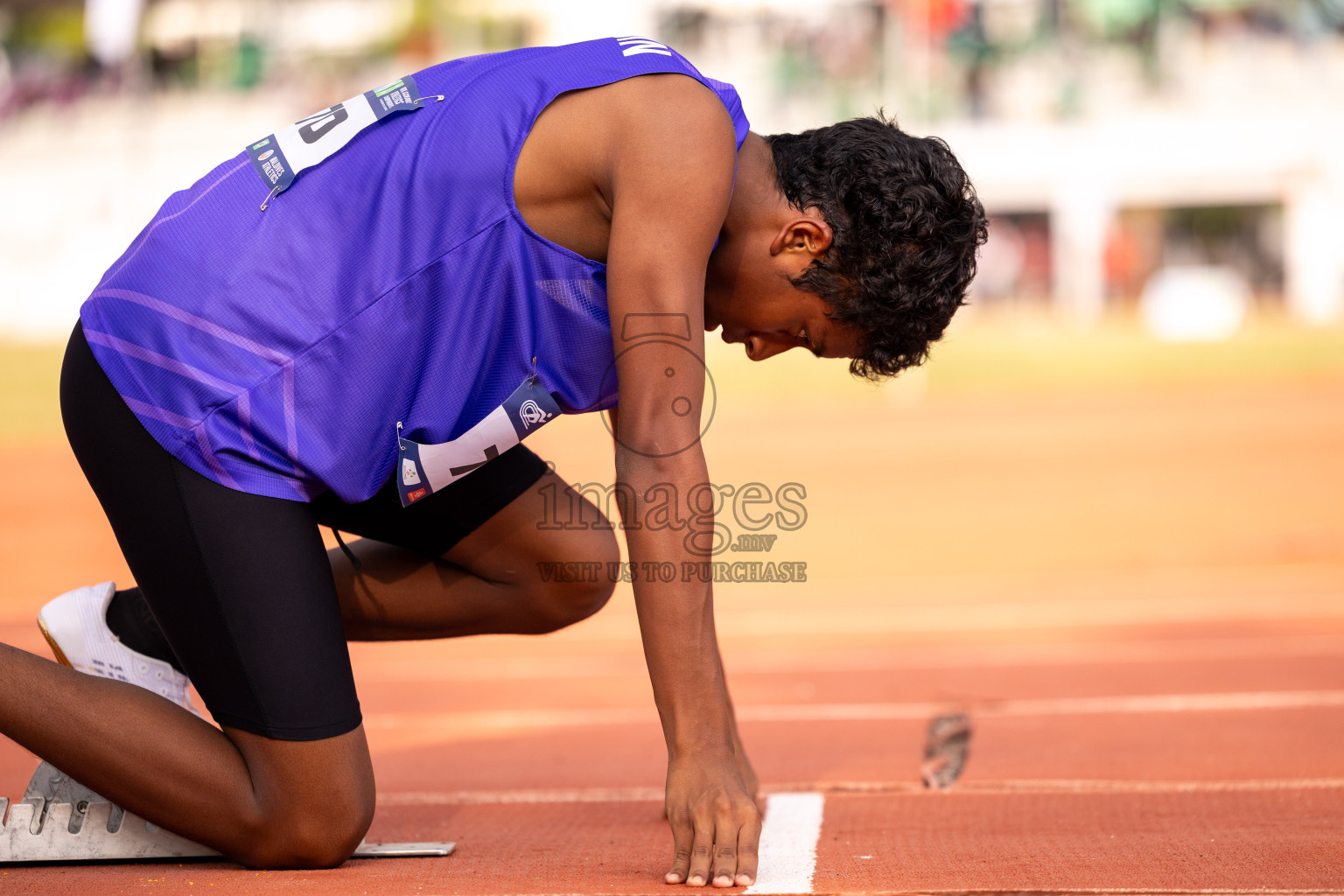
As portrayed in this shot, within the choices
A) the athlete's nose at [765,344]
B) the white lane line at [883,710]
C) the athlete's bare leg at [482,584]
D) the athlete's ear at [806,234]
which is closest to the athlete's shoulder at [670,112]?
the athlete's ear at [806,234]

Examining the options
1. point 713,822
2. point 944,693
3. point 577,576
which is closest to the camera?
point 713,822

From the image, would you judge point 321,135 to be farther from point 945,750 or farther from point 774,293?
point 945,750

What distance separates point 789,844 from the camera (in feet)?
7.99

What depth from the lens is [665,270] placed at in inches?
75.4

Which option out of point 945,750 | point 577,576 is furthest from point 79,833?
point 945,750

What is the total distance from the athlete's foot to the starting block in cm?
20

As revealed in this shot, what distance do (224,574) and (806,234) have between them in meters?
1.15

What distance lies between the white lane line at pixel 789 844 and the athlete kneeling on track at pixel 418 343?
8.4 inches

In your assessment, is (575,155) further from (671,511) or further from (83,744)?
(83,744)

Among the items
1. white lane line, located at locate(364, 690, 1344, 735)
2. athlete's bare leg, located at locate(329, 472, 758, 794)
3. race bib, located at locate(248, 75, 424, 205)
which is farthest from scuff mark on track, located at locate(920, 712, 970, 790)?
race bib, located at locate(248, 75, 424, 205)

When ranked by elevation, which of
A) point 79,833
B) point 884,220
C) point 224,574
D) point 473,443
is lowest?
point 79,833

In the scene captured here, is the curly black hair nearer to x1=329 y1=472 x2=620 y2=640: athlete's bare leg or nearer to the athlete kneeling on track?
the athlete kneeling on track

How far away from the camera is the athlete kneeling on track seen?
1964 millimetres

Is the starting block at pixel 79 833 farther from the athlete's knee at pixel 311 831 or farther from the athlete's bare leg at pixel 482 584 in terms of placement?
the athlete's bare leg at pixel 482 584
